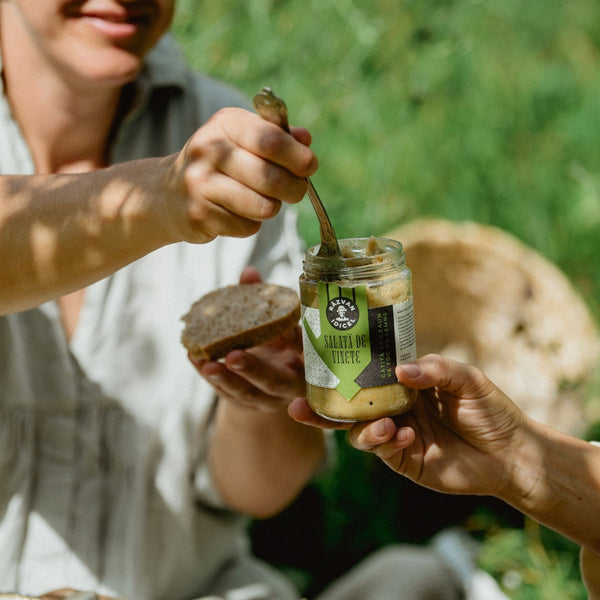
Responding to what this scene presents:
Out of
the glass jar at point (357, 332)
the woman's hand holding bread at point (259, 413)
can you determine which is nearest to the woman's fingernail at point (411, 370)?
the glass jar at point (357, 332)

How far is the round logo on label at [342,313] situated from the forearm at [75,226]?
248 mm

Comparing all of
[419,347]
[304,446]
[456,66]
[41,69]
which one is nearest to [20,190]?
[41,69]

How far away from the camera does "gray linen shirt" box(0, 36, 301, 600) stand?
1.65 meters

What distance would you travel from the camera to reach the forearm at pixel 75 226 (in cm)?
110

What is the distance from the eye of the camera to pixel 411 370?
1073 mm

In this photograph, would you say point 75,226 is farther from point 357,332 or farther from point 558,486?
point 558,486

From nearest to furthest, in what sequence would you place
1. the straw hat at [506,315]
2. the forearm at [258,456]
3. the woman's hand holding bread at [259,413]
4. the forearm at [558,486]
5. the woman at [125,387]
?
the forearm at [558,486], the woman's hand holding bread at [259,413], the woman at [125,387], the forearm at [258,456], the straw hat at [506,315]

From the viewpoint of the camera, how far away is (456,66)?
11.3 feet

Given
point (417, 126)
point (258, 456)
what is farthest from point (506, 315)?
point (258, 456)

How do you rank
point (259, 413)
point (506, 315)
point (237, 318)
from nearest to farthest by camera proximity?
point (237, 318), point (259, 413), point (506, 315)

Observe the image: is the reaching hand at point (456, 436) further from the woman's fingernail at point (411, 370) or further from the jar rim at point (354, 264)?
the jar rim at point (354, 264)

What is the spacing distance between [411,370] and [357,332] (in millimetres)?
88

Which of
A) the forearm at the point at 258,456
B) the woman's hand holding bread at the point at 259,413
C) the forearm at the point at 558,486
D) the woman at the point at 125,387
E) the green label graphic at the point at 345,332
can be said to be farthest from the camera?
the forearm at the point at 258,456

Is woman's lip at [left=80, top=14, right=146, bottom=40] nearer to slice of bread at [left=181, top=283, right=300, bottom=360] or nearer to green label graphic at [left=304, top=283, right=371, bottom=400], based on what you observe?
slice of bread at [left=181, top=283, right=300, bottom=360]
